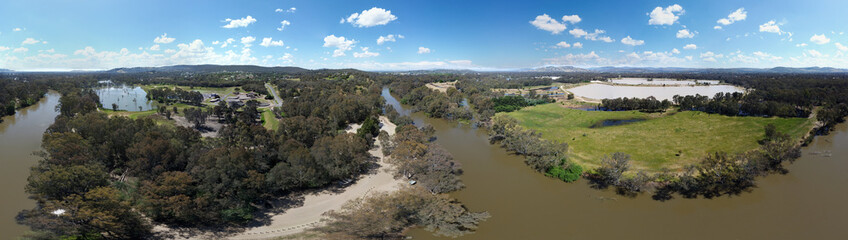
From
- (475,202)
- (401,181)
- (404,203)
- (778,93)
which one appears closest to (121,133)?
(401,181)

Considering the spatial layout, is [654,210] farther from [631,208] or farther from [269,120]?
[269,120]

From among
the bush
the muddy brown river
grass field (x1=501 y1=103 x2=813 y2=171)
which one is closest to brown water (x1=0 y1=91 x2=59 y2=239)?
the muddy brown river

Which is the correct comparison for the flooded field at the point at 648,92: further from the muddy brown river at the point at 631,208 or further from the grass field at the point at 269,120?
the grass field at the point at 269,120

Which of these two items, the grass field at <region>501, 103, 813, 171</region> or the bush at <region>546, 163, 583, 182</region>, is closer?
the bush at <region>546, 163, 583, 182</region>

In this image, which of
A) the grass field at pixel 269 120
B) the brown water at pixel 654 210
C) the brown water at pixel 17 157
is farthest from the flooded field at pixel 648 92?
the brown water at pixel 17 157

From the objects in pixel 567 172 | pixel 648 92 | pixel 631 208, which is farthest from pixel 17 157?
pixel 648 92

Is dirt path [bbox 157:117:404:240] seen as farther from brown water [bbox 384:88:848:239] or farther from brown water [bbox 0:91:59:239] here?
brown water [bbox 0:91:59:239]
